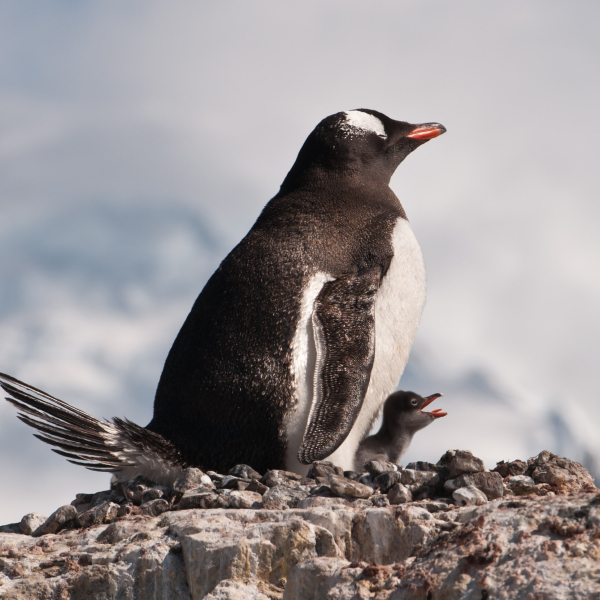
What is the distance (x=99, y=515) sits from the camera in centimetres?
363

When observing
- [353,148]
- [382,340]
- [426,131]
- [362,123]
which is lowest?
[382,340]

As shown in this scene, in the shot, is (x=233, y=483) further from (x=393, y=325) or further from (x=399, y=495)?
(x=393, y=325)

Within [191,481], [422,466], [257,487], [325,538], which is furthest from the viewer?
[422,466]

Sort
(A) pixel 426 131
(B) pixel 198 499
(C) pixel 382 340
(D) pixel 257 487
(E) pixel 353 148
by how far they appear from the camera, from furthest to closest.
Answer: (A) pixel 426 131 < (E) pixel 353 148 < (C) pixel 382 340 < (D) pixel 257 487 < (B) pixel 198 499

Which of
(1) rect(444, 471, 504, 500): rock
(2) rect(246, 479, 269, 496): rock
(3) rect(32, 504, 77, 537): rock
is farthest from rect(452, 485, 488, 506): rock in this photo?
(3) rect(32, 504, 77, 537): rock

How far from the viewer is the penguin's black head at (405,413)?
5414mm

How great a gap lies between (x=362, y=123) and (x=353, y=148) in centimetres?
30

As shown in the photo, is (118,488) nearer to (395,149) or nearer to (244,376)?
(244,376)

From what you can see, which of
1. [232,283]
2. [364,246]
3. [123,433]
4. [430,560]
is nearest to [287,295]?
[232,283]

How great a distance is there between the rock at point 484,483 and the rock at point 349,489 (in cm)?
39

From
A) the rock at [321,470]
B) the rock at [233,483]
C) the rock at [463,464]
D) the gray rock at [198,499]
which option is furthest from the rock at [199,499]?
the rock at [463,464]

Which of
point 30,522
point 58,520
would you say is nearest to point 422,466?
point 58,520

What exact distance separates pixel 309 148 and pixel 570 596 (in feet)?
13.9

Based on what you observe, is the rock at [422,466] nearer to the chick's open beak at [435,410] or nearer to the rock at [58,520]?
the chick's open beak at [435,410]
